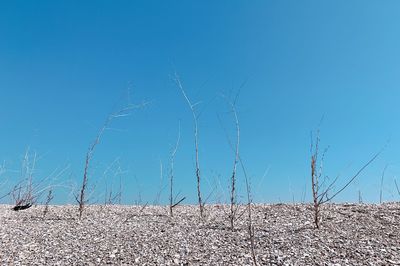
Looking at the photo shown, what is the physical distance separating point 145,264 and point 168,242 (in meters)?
0.54

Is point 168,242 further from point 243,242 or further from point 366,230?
point 366,230

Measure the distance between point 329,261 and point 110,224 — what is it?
268 cm

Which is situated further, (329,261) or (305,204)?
(305,204)

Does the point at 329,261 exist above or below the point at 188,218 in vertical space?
below

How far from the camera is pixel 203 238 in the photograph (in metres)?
4.36

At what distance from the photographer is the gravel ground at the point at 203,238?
382cm

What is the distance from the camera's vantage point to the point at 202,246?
4105 mm

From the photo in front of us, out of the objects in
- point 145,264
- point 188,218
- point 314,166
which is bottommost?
point 145,264

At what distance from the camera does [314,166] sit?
511 cm

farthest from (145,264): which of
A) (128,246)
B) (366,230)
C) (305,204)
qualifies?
(305,204)

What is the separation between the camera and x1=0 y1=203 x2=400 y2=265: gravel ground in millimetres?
3818

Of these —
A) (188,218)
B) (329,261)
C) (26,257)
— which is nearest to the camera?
(329,261)

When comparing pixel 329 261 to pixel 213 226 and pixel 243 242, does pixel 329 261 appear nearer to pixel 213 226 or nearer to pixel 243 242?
pixel 243 242

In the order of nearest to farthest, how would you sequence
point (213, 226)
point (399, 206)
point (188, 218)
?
point (213, 226) < point (188, 218) < point (399, 206)
